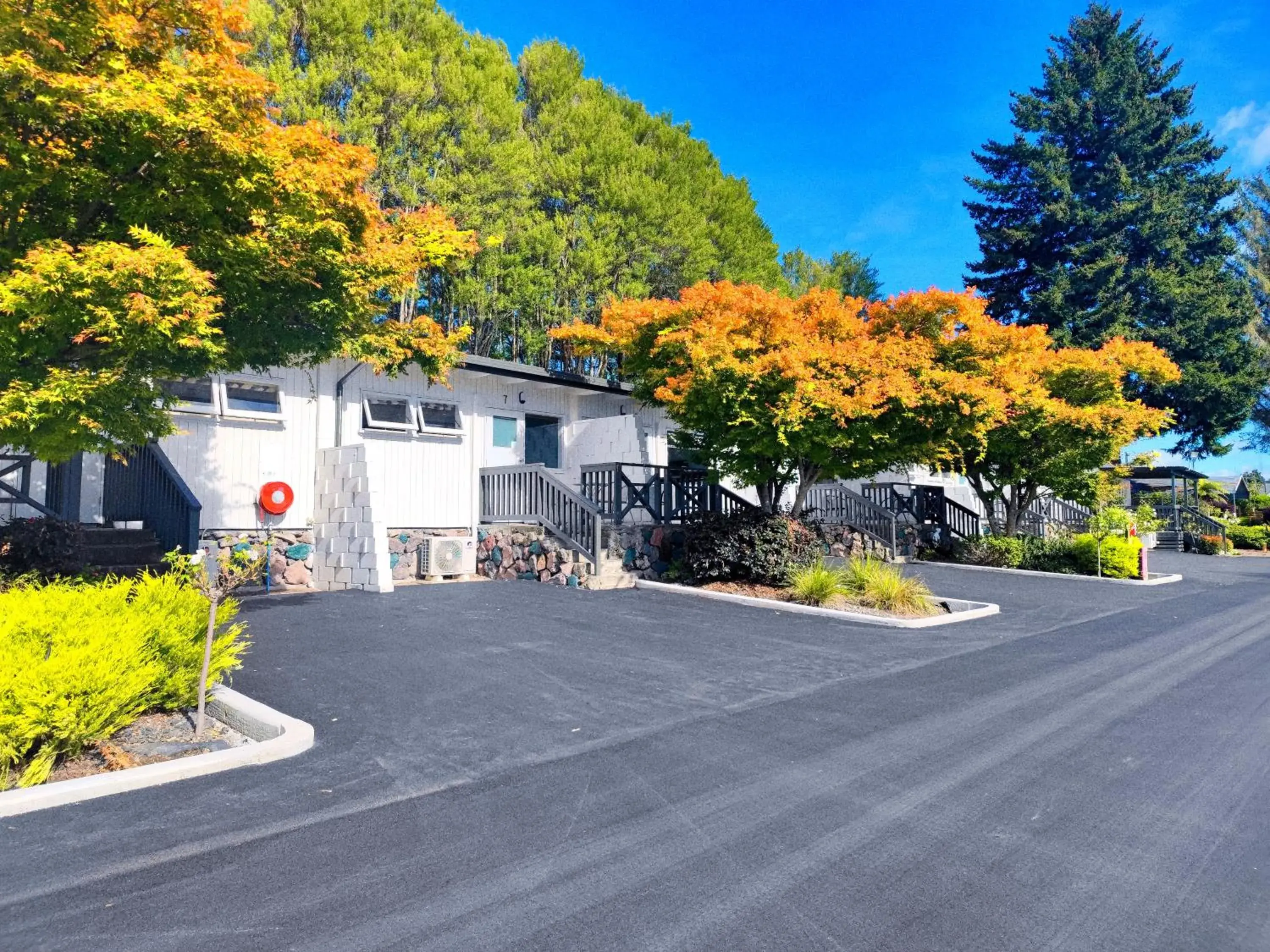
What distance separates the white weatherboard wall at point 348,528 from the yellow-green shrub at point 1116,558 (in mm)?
14336

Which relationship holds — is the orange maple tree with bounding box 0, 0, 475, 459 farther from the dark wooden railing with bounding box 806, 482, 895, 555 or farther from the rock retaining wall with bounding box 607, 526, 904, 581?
the dark wooden railing with bounding box 806, 482, 895, 555

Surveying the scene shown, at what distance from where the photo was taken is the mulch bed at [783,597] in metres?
10.1

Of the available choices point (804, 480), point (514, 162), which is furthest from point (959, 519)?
point (514, 162)

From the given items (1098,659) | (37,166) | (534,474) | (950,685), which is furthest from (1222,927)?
(534,474)

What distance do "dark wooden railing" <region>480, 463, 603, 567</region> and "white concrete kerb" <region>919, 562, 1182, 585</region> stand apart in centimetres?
903

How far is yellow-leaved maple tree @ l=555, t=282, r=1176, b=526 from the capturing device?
36.7 ft

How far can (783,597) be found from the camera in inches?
436

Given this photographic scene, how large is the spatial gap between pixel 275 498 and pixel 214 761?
27.4ft

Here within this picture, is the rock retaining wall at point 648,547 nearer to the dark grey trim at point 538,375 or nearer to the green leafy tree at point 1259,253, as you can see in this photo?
the dark grey trim at point 538,375

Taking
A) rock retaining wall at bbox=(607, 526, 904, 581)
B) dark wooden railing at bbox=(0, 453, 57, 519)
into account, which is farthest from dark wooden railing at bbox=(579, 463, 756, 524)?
dark wooden railing at bbox=(0, 453, 57, 519)

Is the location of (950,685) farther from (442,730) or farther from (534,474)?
(534,474)

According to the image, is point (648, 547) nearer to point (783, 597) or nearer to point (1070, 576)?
point (783, 597)

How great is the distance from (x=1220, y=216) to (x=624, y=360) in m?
33.3

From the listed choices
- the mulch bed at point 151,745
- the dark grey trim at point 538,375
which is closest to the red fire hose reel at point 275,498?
the dark grey trim at point 538,375
